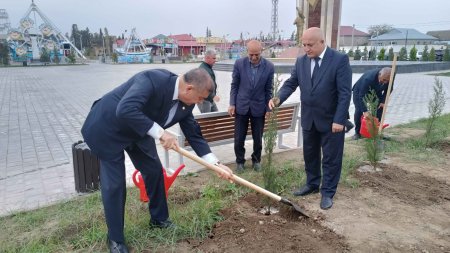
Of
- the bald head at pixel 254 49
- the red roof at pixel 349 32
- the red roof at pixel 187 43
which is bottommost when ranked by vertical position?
the bald head at pixel 254 49

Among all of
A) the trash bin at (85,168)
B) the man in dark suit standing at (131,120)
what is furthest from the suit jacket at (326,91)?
→ the trash bin at (85,168)

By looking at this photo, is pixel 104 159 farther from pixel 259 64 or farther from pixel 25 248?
Answer: pixel 259 64

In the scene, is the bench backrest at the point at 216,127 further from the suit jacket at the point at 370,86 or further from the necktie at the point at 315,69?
the suit jacket at the point at 370,86

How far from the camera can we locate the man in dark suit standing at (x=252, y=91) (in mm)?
4230

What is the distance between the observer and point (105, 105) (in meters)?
2.36

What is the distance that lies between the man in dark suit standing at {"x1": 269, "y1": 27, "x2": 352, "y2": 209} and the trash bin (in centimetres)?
202

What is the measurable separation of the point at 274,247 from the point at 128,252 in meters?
1.11

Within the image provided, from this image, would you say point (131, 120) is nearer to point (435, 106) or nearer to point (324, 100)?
point (324, 100)

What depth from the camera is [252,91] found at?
424 centimetres

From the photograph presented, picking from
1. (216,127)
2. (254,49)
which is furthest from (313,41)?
(216,127)

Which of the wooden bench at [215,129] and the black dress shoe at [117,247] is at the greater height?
the wooden bench at [215,129]

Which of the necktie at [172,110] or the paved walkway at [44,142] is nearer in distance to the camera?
the necktie at [172,110]

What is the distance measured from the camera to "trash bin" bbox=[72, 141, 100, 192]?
12.1 feet

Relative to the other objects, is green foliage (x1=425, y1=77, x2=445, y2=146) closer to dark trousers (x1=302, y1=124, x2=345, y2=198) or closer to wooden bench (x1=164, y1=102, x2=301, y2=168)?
wooden bench (x1=164, y1=102, x2=301, y2=168)
